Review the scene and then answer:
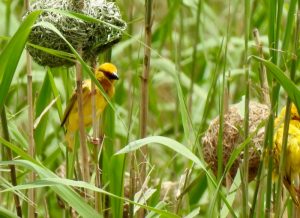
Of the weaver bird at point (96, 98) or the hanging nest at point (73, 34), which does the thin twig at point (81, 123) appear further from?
the weaver bird at point (96, 98)

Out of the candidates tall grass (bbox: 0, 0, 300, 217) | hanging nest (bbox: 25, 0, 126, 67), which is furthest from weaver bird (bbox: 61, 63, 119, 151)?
hanging nest (bbox: 25, 0, 126, 67)

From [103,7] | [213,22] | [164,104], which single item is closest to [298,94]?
[103,7]

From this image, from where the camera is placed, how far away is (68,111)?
3051 mm

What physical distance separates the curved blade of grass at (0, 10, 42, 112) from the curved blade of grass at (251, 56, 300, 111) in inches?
23.1

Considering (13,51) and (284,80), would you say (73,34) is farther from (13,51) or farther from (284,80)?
(284,80)

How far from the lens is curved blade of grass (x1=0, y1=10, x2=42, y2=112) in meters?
2.08

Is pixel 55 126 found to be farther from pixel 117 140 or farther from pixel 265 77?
pixel 265 77

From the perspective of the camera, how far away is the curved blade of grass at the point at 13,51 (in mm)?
2082

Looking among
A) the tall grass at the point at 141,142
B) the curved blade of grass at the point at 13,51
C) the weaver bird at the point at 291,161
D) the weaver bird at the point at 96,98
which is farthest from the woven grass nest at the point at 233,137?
the curved blade of grass at the point at 13,51

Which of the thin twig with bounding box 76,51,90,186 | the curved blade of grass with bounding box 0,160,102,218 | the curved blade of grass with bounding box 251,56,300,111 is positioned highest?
the curved blade of grass with bounding box 251,56,300,111

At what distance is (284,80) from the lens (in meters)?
2.07

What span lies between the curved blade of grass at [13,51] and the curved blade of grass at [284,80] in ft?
1.92

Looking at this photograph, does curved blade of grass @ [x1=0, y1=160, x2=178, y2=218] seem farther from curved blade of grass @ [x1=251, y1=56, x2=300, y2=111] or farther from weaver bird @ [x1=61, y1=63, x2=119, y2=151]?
weaver bird @ [x1=61, y1=63, x2=119, y2=151]

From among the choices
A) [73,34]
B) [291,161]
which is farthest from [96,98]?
[291,161]
